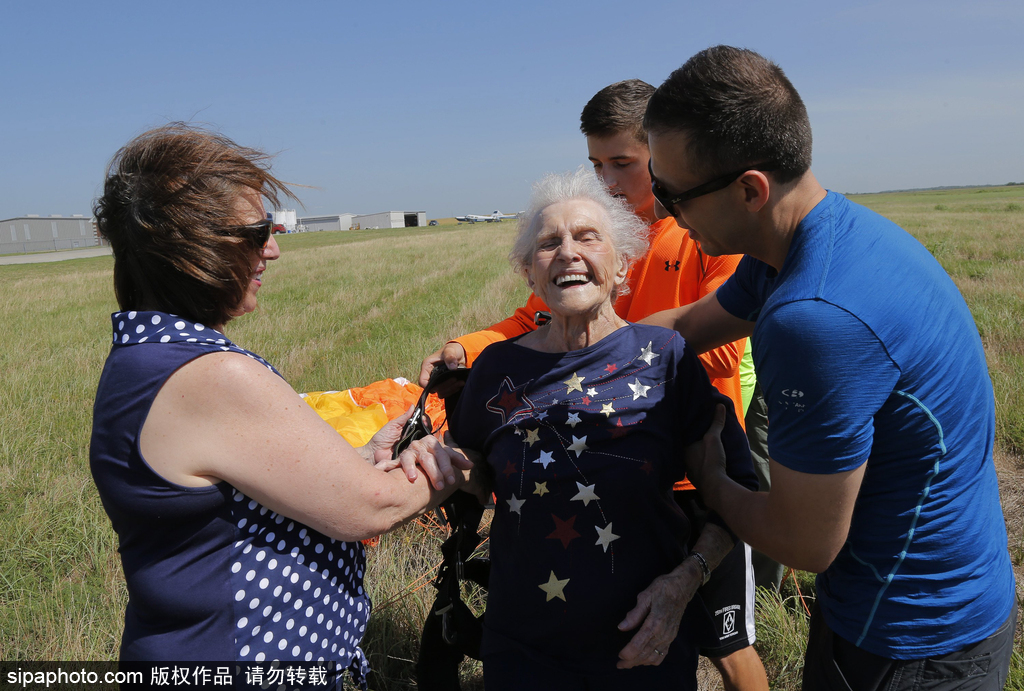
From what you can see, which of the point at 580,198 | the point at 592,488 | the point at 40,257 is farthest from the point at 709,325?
the point at 40,257

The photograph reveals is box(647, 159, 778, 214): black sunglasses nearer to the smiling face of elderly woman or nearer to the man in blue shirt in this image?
the man in blue shirt

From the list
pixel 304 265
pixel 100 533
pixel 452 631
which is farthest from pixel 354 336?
pixel 304 265

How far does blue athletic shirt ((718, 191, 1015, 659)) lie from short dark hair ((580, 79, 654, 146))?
5.33 ft

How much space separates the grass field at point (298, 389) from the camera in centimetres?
333

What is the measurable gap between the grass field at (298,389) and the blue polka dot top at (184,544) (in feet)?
5.22

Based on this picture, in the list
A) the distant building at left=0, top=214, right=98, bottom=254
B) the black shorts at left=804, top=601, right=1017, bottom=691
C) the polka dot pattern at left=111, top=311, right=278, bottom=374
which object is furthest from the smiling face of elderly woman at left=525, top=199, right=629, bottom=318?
the distant building at left=0, top=214, right=98, bottom=254

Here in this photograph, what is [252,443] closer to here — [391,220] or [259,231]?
[259,231]

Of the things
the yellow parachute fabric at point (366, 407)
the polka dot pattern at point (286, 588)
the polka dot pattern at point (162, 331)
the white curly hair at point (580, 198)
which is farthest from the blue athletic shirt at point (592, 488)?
the yellow parachute fabric at point (366, 407)

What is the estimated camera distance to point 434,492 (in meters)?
2.15

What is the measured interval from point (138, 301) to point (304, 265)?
2602 centimetres

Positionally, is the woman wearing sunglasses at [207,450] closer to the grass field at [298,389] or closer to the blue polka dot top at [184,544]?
the blue polka dot top at [184,544]

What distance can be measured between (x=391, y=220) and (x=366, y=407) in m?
108

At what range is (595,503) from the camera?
6.89 feet

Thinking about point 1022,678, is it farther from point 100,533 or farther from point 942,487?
point 100,533
